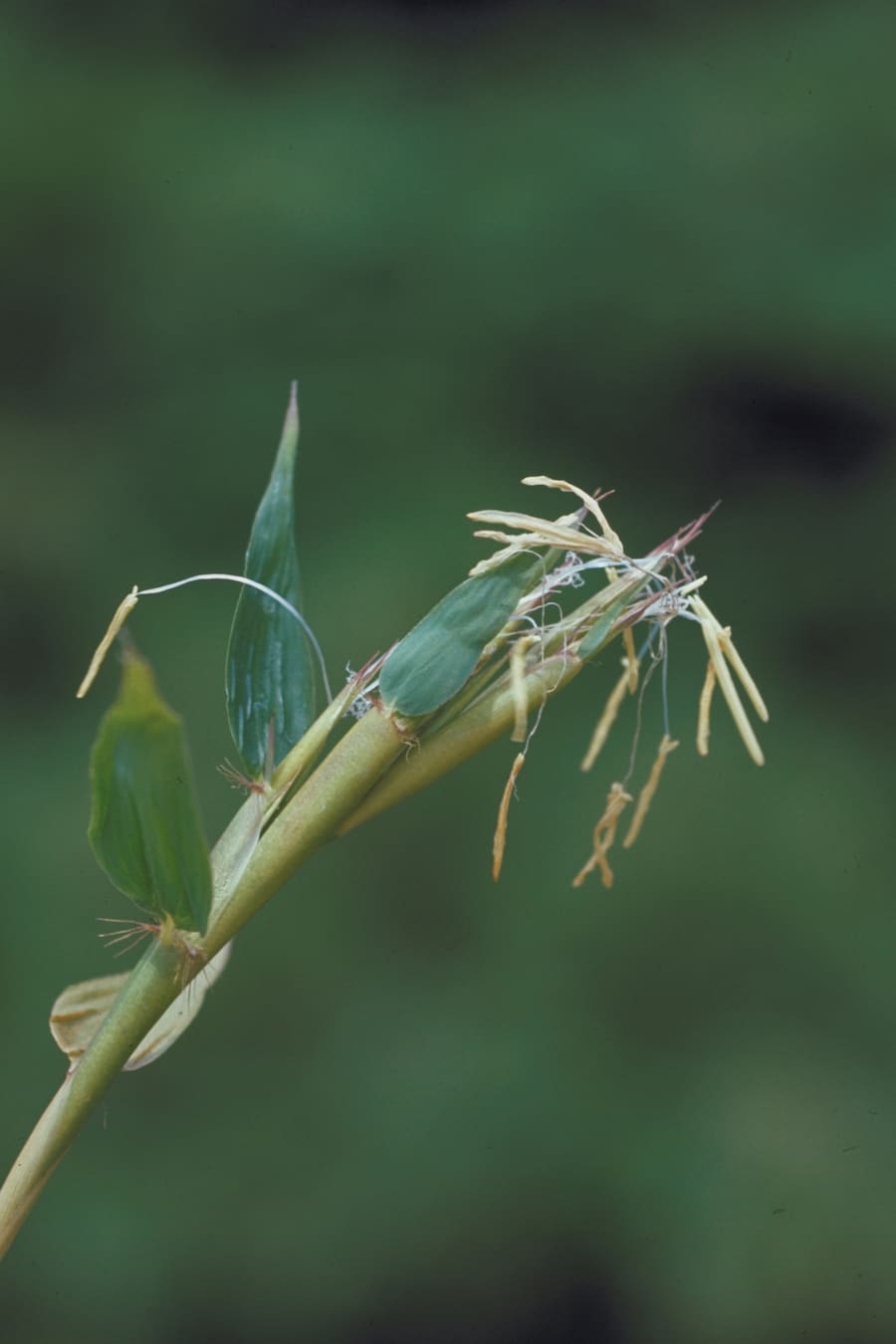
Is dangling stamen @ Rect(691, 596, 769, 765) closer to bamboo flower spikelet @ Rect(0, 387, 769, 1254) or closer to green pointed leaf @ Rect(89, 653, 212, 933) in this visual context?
bamboo flower spikelet @ Rect(0, 387, 769, 1254)

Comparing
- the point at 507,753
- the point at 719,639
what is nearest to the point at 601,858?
the point at 719,639

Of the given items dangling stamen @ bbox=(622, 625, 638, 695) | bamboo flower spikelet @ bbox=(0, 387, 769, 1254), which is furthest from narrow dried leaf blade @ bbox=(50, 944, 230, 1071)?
dangling stamen @ bbox=(622, 625, 638, 695)

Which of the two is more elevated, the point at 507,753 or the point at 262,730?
the point at 262,730

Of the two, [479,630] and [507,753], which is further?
[507,753]

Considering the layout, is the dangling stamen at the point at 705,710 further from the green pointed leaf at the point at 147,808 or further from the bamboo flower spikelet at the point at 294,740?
the green pointed leaf at the point at 147,808

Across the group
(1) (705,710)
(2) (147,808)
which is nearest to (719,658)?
(1) (705,710)

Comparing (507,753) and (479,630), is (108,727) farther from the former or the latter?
(507,753)

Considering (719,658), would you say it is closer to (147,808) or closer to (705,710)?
(705,710)
